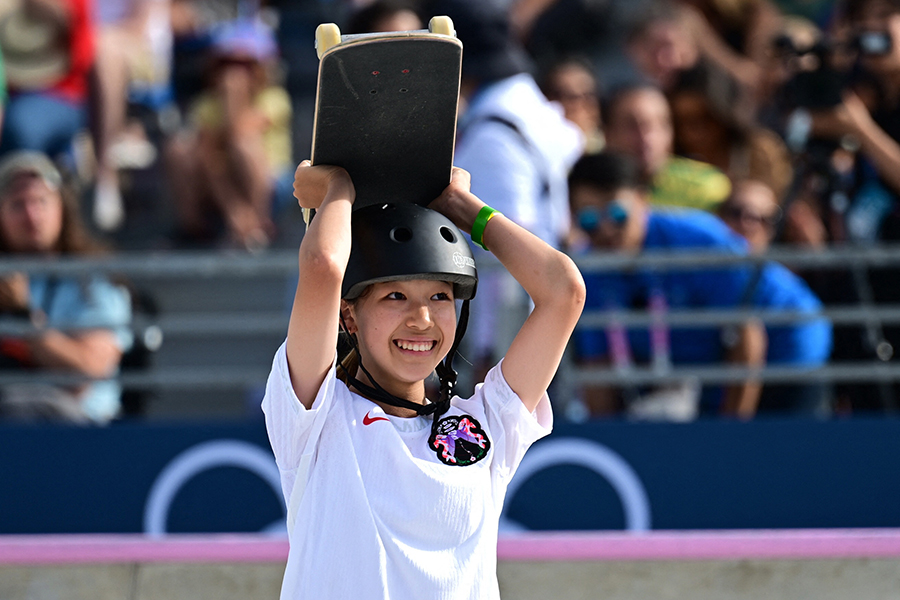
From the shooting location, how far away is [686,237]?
4.98 m

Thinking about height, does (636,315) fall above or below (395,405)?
below

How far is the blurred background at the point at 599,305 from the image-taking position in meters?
4.56

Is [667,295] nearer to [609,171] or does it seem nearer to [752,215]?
[609,171]

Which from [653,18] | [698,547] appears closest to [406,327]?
[698,547]

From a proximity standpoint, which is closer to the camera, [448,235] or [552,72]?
[448,235]

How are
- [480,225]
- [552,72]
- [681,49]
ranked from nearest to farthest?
[480,225], [552,72], [681,49]

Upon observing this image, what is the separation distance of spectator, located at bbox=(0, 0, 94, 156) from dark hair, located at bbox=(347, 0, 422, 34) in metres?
2.04

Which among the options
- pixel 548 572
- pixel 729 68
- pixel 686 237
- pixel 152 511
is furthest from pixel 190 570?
pixel 729 68

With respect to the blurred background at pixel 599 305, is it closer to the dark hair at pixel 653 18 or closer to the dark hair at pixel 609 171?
the dark hair at pixel 609 171

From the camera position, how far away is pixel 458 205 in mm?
2646

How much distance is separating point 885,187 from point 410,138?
3.19 m

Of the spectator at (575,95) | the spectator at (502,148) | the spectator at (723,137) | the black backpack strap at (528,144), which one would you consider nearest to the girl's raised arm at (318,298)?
the spectator at (502,148)

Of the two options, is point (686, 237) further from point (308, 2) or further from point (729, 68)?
point (308, 2)

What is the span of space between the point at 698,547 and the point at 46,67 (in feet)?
14.9
